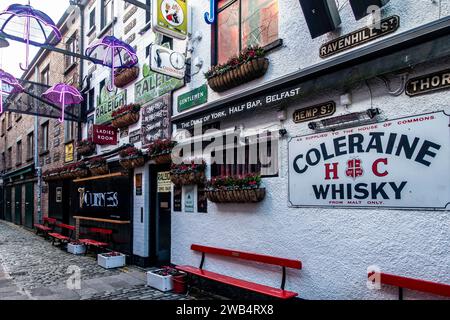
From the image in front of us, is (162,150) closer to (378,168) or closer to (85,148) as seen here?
(378,168)

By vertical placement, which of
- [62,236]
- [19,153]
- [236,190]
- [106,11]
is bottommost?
[62,236]

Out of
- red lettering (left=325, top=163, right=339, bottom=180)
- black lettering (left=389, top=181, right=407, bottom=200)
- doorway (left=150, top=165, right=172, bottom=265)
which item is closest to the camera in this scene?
black lettering (left=389, top=181, right=407, bottom=200)

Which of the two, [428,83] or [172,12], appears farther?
[172,12]

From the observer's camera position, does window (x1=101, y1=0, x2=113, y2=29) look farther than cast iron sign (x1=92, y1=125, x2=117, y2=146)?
Yes

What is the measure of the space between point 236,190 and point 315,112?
1.79 meters

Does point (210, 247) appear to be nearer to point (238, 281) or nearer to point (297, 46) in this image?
point (238, 281)

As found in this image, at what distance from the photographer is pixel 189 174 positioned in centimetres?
697

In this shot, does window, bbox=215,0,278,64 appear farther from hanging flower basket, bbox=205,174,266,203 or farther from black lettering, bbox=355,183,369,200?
black lettering, bbox=355,183,369,200

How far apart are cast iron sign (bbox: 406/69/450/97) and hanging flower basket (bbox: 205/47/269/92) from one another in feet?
7.78

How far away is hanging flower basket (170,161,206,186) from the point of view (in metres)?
6.89

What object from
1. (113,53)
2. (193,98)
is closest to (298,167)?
(193,98)

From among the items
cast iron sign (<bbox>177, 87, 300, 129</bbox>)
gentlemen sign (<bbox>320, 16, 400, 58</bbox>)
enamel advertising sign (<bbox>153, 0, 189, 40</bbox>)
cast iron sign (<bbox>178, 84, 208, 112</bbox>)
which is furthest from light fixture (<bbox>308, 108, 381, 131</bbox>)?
enamel advertising sign (<bbox>153, 0, 189, 40</bbox>)

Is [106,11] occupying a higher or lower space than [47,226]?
higher

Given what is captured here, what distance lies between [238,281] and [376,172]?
9.25ft
